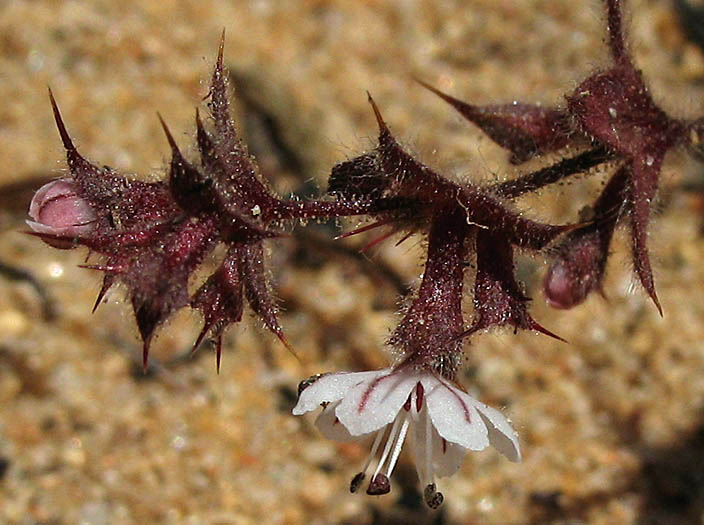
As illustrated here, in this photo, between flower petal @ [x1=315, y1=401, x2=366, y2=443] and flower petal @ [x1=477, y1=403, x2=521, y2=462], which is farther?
flower petal @ [x1=315, y1=401, x2=366, y2=443]

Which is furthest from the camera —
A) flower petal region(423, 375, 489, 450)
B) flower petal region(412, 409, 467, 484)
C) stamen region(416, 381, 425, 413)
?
flower petal region(412, 409, 467, 484)

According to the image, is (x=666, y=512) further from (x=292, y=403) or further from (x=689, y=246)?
(x=292, y=403)

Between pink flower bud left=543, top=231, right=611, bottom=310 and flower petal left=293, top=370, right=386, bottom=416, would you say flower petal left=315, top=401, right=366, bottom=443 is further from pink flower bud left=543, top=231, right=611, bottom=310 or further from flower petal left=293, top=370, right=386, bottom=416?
pink flower bud left=543, top=231, right=611, bottom=310

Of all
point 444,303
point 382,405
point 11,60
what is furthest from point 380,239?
point 11,60

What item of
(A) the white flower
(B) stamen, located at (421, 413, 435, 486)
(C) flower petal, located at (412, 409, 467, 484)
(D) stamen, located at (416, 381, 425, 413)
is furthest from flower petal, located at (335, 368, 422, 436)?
(C) flower petal, located at (412, 409, 467, 484)

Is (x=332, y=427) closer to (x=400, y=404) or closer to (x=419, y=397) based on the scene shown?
(x=419, y=397)

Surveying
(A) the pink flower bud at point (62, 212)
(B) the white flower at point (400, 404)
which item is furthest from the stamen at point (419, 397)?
(A) the pink flower bud at point (62, 212)

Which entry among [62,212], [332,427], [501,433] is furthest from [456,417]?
[62,212]
